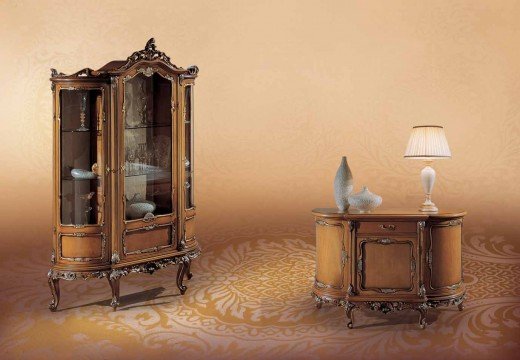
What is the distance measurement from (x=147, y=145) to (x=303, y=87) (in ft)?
14.1

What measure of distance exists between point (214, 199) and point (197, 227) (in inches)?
34.1

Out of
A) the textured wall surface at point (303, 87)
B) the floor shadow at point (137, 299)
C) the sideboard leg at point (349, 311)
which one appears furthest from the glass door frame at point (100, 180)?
the textured wall surface at point (303, 87)

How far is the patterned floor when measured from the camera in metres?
4.43

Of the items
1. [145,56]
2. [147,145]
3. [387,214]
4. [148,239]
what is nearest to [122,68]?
[145,56]

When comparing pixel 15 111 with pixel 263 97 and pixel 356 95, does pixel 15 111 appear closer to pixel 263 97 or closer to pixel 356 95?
pixel 263 97

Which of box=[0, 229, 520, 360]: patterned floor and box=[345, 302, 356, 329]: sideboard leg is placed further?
box=[345, 302, 356, 329]: sideboard leg

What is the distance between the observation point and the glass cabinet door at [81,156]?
5.13 meters

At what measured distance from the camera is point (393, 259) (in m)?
4.83

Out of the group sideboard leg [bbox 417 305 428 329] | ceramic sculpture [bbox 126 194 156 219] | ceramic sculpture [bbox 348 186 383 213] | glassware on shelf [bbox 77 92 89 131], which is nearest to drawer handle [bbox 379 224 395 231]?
ceramic sculpture [bbox 348 186 383 213]

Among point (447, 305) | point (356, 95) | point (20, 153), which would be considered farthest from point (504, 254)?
point (20, 153)

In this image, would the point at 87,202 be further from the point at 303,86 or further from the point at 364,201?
the point at 303,86

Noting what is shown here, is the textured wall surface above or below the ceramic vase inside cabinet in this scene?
above

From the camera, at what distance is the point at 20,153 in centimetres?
906

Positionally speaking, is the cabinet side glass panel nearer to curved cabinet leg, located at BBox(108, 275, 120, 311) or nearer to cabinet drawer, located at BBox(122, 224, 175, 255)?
cabinet drawer, located at BBox(122, 224, 175, 255)
